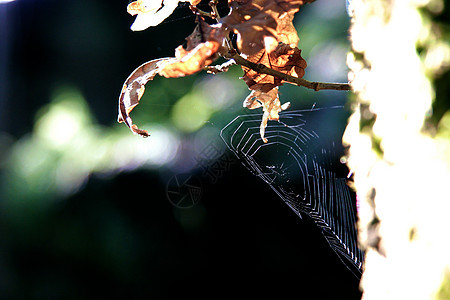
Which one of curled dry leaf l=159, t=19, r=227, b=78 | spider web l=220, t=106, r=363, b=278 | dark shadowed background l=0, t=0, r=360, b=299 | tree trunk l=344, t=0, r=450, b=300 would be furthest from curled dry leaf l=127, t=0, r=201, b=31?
dark shadowed background l=0, t=0, r=360, b=299

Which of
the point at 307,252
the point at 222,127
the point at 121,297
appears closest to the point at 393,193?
the point at 222,127

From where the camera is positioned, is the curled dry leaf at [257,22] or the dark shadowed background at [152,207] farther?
the dark shadowed background at [152,207]

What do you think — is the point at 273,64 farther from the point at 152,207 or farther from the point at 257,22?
the point at 152,207

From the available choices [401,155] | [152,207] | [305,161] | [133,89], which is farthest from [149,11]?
[152,207]

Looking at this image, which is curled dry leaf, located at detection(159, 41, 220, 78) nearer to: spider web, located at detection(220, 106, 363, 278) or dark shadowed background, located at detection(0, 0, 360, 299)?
spider web, located at detection(220, 106, 363, 278)

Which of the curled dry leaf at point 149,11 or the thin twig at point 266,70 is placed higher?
the curled dry leaf at point 149,11

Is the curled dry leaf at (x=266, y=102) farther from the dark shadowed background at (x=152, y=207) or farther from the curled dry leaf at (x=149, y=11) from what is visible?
the dark shadowed background at (x=152, y=207)

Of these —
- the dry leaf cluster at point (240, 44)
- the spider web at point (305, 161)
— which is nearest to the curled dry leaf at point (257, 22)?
the dry leaf cluster at point (240, 44)
